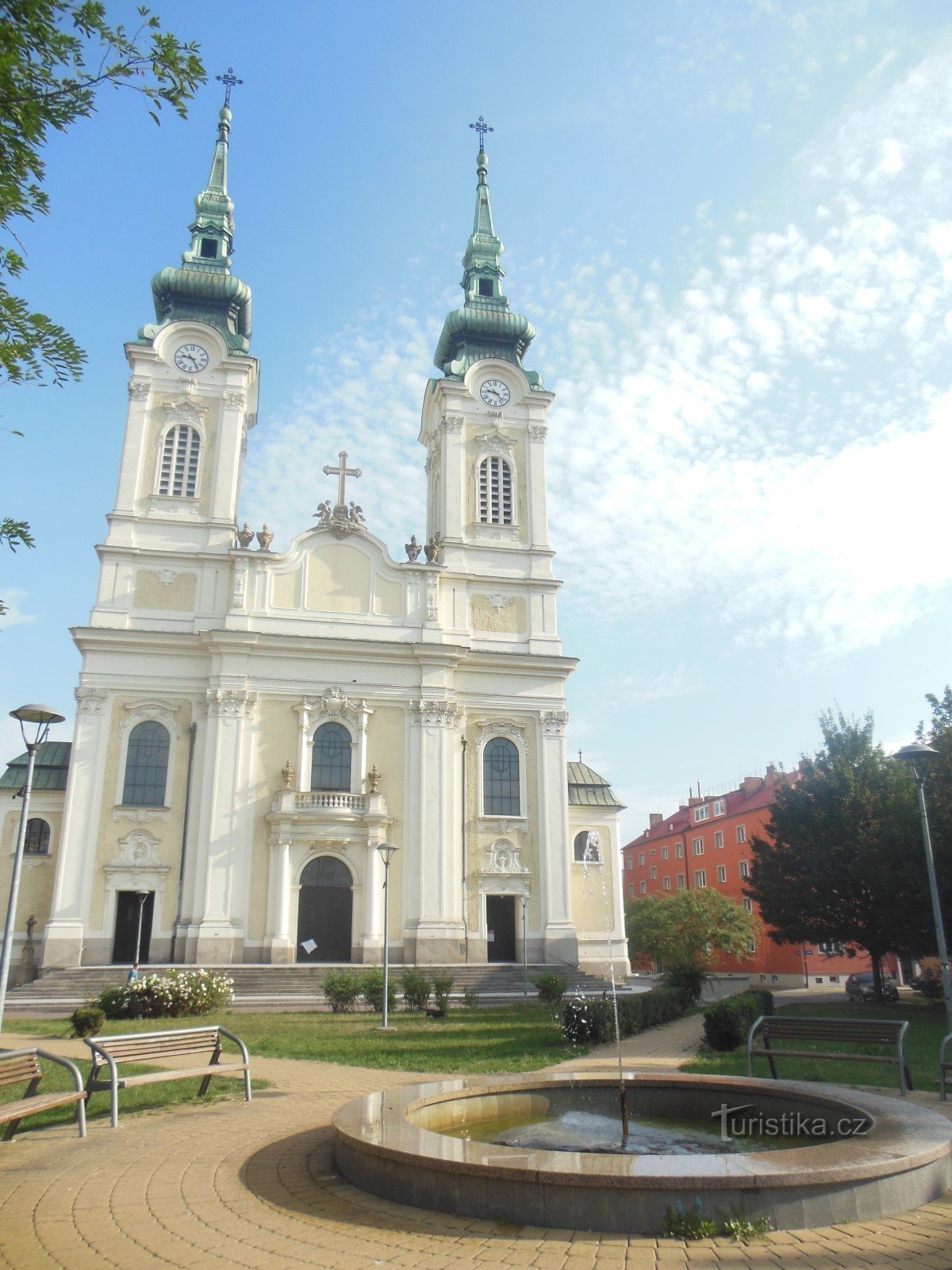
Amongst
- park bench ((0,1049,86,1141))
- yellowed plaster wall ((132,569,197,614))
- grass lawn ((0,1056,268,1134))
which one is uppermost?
yellowed plaster wall ((132,569,197,614))

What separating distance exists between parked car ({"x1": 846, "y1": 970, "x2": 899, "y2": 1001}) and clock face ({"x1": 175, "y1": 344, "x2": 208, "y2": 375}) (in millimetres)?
32453

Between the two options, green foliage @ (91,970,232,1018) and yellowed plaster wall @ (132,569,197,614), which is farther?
yellowed plaster wall @ (132,569,197,614)

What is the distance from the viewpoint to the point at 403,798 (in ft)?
112

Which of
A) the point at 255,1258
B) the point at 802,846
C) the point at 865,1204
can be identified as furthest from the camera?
the point at 802,846

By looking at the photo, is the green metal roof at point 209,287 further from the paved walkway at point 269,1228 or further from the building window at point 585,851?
the paved walkway at point 269,1228

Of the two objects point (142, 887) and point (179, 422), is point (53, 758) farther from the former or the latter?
point (179, 422)

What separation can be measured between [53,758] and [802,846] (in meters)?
26.6

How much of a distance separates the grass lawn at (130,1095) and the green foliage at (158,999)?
6.57 meters

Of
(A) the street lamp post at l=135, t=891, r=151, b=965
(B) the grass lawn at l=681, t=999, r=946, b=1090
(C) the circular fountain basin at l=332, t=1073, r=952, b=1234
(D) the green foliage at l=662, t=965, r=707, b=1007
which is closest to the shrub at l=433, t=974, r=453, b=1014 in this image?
(D) the green foliage at l=662, t=965, r=707, b=1007

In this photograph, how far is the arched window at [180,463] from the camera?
119 ft

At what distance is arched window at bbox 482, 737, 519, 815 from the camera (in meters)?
35.2

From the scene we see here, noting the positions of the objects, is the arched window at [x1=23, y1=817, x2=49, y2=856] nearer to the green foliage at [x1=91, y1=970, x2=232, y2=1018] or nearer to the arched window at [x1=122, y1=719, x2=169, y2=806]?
the arched window at [x1=122, y1=719, x2=169, y2=806]

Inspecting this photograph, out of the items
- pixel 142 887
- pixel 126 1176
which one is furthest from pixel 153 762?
pixel 126 1176

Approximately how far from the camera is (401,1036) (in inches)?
736
